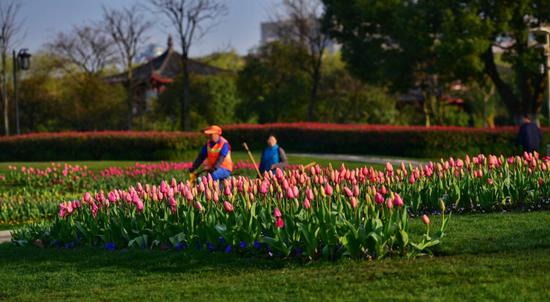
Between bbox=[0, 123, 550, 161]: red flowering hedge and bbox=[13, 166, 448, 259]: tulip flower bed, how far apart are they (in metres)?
18.9

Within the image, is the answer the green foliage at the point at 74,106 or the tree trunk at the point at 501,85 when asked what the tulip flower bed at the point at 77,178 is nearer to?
the tree trunk at the point at 501,85

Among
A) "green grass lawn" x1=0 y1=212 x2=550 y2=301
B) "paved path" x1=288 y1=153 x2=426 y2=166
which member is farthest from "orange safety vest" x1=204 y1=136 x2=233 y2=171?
"paved path" x1=288 y1=153 x2=426 y2=166

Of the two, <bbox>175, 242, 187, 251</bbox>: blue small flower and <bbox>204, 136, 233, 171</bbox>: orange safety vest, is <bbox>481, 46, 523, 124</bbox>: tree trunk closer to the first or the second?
<bbox>204, 136, 233, 171</bbox>: orange safety vest

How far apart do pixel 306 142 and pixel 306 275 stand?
26.1 m

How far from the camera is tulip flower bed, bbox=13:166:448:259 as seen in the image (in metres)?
8.54

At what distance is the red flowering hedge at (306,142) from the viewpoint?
30016 millimetres

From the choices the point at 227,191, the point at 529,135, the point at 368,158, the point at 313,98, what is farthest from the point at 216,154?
the point at 313,98

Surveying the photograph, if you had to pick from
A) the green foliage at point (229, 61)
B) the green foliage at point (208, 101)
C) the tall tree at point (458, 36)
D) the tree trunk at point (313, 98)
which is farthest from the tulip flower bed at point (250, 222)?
the green foliage at point (229, 61)

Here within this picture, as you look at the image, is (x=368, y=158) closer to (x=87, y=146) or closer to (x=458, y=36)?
(x=458, y=36)

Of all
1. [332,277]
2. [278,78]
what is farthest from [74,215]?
[278,78]

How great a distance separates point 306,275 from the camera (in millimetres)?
8039

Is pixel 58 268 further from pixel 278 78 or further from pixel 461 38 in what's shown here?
pixel 278 78

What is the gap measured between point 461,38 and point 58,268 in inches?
1025

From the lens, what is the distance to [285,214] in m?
8.77
